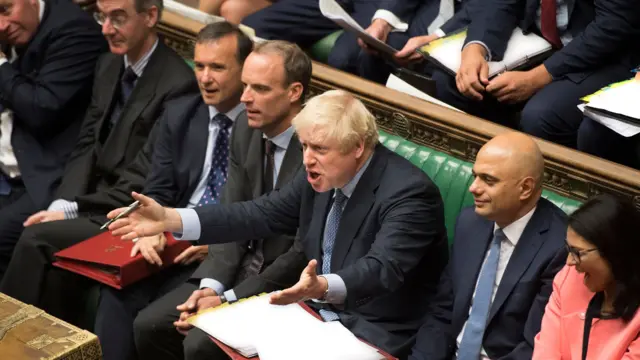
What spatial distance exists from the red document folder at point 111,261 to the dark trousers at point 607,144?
1.43 m

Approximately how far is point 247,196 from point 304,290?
0.94 metres

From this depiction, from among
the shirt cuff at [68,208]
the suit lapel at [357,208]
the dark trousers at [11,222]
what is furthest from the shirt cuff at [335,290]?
the dark trousers at [11,222]

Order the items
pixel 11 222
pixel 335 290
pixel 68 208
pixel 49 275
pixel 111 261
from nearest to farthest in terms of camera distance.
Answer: pixel 335 290 < pixel 111 261 < pixel 49 275 < pixel 68 208 < pixel 11 222

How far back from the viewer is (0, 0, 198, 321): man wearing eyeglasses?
3.99 metres

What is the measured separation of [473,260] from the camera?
9.27 ft

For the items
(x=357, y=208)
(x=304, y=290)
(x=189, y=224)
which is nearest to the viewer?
(x=304, y=290)

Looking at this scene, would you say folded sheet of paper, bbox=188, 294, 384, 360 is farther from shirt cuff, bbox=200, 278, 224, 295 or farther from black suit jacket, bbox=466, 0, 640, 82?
black suit jacket, bbox=466, 0, 640, 82

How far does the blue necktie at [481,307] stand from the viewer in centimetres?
276

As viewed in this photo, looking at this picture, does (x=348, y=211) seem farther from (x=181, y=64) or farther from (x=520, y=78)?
(x=181, y=64)

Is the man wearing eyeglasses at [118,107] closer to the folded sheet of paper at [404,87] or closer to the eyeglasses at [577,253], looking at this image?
the folded sheet of paper at [404,87]

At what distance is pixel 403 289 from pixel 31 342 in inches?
41.7

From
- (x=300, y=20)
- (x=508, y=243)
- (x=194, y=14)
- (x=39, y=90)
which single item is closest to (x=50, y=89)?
(x=39, y=90)

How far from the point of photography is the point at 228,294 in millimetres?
3236

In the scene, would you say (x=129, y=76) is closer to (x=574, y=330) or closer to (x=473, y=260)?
(x=473, y=260)
